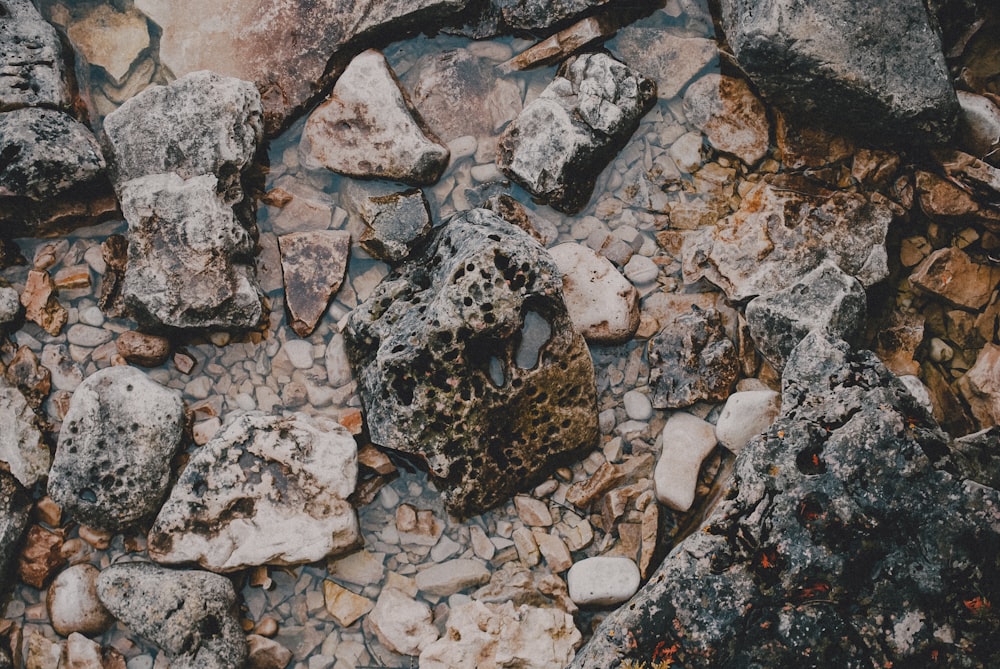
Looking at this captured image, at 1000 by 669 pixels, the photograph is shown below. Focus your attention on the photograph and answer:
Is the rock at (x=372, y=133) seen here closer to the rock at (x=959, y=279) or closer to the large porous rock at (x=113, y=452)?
the large porous rock at (x=113, y=452)

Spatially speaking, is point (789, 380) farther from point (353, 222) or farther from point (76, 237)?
point (76, 237)

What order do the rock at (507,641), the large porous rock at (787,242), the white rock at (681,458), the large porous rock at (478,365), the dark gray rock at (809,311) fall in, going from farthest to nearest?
the large porous rock at (787,242) → the white rock at (681,458) → the dark gray rock at (809,311) → the rock at (507,641) → the large porous rock at (478,365)

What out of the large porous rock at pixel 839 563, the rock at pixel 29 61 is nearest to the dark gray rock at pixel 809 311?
the large porous rock at pixel 839 563

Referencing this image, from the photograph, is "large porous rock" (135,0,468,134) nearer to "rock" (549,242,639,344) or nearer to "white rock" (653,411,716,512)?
"rock" (549,242,639,344)

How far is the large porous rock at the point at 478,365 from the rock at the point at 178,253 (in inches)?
34.4

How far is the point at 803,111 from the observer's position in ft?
15.0

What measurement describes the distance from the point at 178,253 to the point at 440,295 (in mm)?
1692

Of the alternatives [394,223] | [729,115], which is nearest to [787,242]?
[729,115]

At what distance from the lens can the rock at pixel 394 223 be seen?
4551mm

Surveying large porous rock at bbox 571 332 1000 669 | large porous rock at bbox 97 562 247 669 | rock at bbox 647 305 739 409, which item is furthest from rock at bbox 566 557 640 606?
large porous rock at bbox 97 562 247 669

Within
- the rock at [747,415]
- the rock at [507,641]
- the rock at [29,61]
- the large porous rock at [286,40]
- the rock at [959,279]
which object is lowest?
the rock at [507,641]

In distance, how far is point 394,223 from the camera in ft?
15.0

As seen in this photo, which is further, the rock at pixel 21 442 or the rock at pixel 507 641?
the rock at pixel 21 442

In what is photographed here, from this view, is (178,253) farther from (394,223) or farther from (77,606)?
(77,606)
